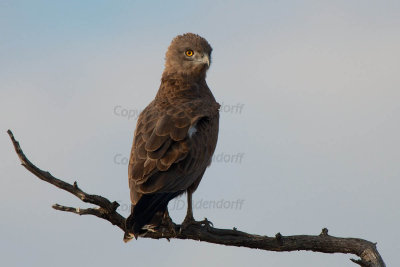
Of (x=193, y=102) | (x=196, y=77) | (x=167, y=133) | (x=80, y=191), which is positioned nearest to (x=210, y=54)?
(x=196, y=77)

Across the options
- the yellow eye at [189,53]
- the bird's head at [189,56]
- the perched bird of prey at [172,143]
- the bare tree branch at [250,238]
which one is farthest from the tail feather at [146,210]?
the yellow eye at [189,53]

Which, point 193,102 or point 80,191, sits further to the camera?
point 193,102

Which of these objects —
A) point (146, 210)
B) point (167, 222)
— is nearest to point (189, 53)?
point (167, 222)

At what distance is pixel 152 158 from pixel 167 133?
0.53m

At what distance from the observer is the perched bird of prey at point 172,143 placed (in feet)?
28.1

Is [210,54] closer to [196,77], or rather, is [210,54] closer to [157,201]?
[196,77]

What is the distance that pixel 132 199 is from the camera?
858cm

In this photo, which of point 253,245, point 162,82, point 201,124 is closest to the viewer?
point 253,245

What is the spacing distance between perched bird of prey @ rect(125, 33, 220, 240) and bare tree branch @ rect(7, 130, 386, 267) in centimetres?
37

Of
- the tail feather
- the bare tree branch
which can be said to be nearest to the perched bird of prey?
the tail feather

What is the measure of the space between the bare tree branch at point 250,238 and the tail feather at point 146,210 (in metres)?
0.23

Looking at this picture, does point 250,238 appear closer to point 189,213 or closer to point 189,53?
point 189,213

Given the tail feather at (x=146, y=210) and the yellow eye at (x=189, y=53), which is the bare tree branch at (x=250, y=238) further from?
the yellow eye at (x=189, y=53)

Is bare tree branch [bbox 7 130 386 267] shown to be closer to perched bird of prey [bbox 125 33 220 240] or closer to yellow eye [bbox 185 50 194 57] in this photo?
perched bird of prey [bbox 125 33 220 240]
